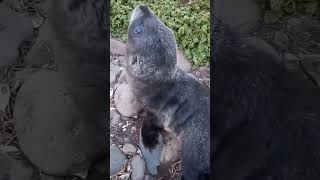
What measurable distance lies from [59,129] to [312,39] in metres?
0.96

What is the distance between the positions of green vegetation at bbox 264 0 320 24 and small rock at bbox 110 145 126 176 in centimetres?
69

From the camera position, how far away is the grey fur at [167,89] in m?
1.56

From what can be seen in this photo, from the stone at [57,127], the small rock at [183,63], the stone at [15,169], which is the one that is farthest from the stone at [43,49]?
the small rock at [183,63]

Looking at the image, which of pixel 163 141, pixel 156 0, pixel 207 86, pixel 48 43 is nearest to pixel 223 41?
pixel 207 86

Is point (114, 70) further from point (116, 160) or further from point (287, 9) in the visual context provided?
point (287, 9)

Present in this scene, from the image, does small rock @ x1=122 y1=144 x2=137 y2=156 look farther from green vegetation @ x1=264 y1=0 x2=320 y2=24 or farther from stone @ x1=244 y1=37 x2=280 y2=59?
green vegetation @ x1=264 y1=0 x2=320 y2=24

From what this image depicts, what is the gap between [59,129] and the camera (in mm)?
1665

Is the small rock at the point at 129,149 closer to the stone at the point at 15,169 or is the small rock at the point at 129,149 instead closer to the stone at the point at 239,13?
the stone at the point at 15,169

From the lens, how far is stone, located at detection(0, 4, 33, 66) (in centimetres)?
170

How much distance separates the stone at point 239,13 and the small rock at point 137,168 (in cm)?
55

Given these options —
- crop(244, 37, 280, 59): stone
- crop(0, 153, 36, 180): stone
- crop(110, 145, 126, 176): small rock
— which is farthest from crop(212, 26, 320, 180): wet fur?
crop(0, 153, 36, 180): stone

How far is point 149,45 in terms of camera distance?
1558 millimetres

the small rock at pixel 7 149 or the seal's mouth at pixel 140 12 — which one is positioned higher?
the seal's mouth at pixel 140 12

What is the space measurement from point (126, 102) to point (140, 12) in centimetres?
30
